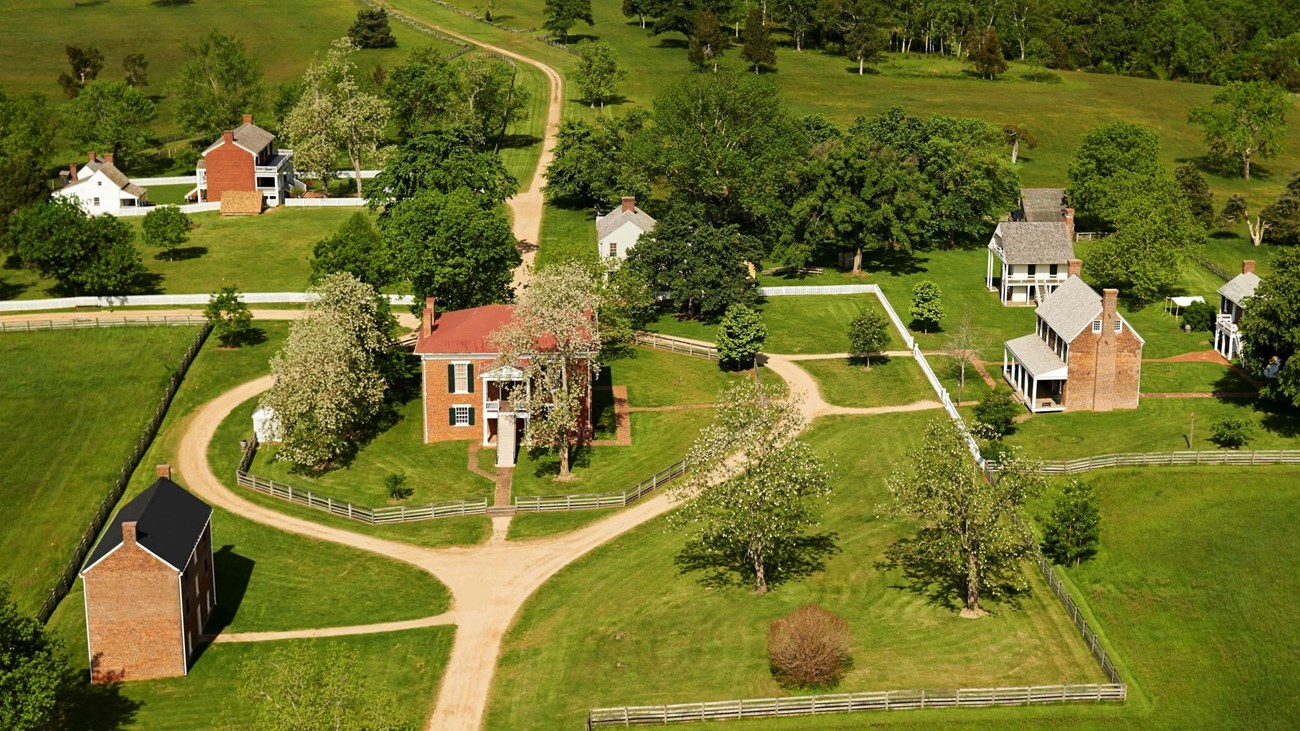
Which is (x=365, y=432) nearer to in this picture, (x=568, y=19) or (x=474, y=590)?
(x=474, y=590)

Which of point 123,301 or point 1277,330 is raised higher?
point 1277,330

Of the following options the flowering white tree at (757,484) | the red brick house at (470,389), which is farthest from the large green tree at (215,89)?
the flowering white tree at (757,484)

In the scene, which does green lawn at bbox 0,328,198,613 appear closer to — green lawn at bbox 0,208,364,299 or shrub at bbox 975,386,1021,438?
green lawn at bbox 0,208,364,299

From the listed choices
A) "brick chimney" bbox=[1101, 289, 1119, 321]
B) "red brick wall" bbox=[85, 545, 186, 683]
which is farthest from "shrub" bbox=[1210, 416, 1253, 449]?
"red brick wall" bbox=[85, 545, 186, 683]

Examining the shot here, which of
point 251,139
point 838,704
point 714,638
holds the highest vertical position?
point 251,139

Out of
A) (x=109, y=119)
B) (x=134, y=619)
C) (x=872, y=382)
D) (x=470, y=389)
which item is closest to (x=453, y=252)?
(x=470, y=389)

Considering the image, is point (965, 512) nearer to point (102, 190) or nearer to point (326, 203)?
point (326, 203)

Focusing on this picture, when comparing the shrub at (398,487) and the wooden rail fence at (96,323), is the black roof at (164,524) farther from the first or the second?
the wooden rail fence at (96,323)
